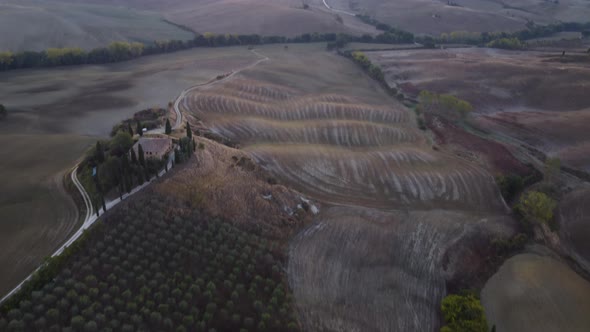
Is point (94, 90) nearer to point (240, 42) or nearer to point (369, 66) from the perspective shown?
point (240, 42)

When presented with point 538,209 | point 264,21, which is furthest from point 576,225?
point 264,21

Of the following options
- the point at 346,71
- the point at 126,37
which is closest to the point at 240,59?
the point at 346,71

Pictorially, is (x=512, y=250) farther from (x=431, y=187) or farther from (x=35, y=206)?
(x=35, y=206)

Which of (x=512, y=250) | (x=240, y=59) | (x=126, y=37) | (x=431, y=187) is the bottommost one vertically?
(x=512, y=250)

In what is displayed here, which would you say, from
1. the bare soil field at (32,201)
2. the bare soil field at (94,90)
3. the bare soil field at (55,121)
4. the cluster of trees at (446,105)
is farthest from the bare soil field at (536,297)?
the bare soil field at (94,90)

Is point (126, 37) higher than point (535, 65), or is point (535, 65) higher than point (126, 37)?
point (126, 37)

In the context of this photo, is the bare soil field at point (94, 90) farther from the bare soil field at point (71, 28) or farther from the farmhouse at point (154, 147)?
the bare soil field at point (71, 28)

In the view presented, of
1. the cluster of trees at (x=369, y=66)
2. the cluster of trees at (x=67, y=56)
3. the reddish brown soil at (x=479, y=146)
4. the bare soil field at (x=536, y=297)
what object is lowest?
the bare soil field at (x=536, y=297)
